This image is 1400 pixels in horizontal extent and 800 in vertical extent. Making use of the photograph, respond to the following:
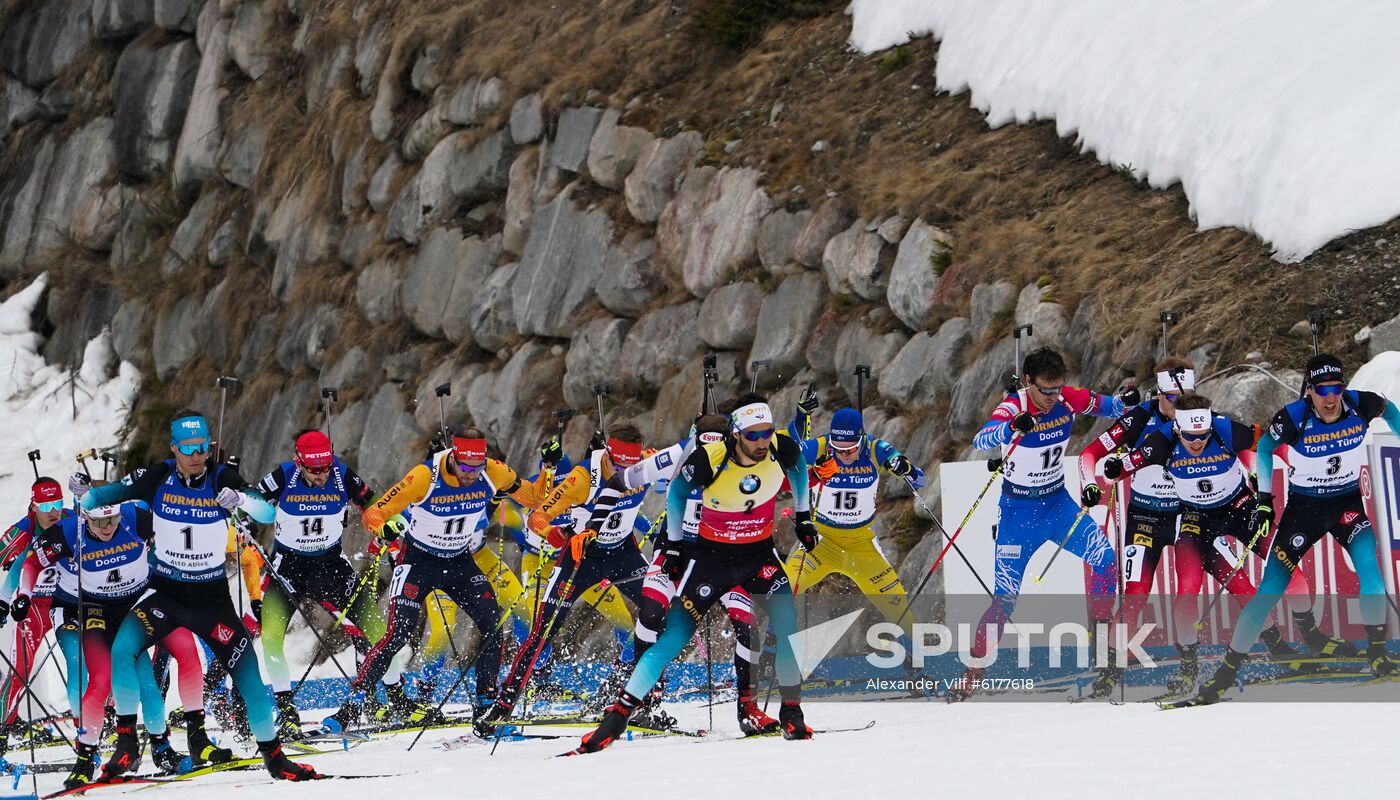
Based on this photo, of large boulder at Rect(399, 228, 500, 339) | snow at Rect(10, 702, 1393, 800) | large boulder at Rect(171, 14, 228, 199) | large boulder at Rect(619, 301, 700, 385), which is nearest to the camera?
snow at Rect(10, 702, 1393, 800)

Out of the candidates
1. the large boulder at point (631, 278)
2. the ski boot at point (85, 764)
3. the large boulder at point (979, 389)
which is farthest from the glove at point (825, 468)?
the large boulder at point (631, 278)

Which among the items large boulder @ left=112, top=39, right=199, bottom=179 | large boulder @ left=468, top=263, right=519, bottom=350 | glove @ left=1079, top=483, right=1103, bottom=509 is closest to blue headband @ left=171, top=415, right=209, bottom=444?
glove @ left=1079, top=483, right=1103, bottom=509

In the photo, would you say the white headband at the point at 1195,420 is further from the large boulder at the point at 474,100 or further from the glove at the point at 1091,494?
the large boulder at the point at 474,100

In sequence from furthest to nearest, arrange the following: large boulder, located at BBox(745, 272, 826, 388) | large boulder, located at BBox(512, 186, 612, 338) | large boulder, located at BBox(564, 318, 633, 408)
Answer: large boulder, located at BBox(512, 186, 612, 338) → large boulder, located at BBox(564, 318, 633, 408) → large boulder, located at BBox(745, 272, 826, 388)

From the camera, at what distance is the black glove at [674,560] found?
9.12 meters

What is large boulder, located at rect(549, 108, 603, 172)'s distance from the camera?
2245cm

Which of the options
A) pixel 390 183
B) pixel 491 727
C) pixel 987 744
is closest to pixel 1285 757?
pixel 987 744

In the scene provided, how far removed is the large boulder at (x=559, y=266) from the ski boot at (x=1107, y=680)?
1232 cm

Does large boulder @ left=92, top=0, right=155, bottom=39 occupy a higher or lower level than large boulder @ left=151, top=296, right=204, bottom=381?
higher

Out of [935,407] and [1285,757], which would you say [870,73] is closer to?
[935,407]

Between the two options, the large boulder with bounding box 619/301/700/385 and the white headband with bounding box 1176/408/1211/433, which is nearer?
the white headband with bounding box 1176/408/1211/433

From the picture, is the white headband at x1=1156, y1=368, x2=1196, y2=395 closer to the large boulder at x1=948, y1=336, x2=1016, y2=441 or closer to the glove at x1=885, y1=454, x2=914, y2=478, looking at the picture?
the glove at x1=885, y1=454, x2=914, y2=478

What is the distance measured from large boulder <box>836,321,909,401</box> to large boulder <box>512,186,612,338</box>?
5.23 m

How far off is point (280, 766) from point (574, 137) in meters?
14.8
